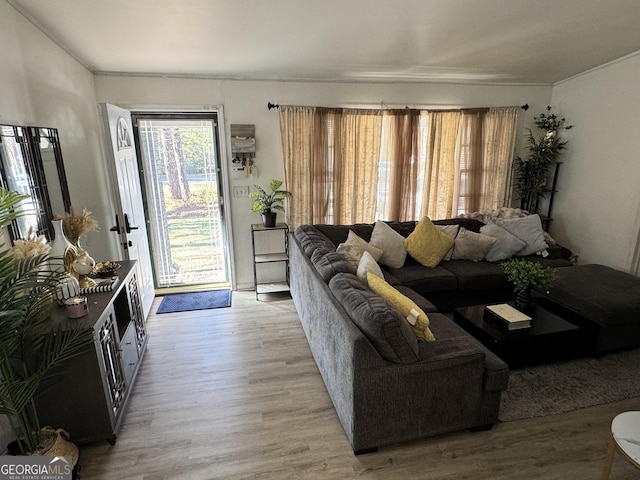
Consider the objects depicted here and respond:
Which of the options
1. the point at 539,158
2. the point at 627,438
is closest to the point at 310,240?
the point at 627,438

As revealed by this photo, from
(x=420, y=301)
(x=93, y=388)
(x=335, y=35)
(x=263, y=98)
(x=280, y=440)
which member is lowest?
(x=280, y=440)

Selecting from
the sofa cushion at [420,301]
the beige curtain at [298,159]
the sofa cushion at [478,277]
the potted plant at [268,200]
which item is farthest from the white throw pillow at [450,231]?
the potted plant at [268,200]

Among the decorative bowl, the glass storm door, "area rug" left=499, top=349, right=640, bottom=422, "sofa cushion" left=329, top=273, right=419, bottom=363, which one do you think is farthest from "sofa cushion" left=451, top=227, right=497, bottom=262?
the decorative bowl

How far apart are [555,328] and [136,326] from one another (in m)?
3.33

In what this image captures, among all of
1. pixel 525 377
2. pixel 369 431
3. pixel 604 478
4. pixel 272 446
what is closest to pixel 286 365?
pixel 272 446

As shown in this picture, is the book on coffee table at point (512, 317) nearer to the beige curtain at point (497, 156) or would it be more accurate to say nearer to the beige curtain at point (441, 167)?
the beige curtain at point (441, 167)

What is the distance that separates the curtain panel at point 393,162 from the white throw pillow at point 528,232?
707mm

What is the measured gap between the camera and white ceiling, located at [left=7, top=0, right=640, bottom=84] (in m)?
2.22

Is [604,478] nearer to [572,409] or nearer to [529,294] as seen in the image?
[572,409]

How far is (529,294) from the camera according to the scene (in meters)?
2.87

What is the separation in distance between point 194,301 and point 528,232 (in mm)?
4022

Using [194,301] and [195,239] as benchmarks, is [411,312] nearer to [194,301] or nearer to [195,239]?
[194,301]

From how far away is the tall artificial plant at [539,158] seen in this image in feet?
14.8

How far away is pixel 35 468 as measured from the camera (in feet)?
5.09
